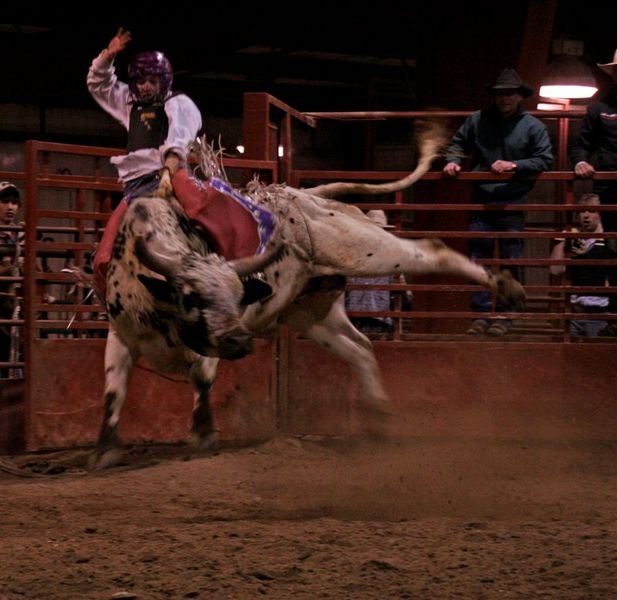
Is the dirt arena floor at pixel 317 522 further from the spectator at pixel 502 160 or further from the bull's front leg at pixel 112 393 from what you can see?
the spectator at pixel 502 160

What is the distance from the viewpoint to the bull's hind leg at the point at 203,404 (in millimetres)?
5105

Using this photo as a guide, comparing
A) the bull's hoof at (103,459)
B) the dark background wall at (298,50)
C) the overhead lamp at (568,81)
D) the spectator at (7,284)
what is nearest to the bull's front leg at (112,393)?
the bull's hoof at (103,459)

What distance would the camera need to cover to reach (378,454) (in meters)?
5.75

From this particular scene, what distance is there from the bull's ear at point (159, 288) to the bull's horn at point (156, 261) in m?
0.04

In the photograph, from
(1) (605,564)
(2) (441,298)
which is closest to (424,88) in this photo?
(2) (441,298)

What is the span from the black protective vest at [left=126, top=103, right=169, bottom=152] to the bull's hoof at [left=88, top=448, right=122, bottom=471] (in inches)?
58.0

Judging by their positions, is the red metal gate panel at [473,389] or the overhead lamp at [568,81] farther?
the overhead lamp at [568,81]

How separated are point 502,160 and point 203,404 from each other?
8.50 feet

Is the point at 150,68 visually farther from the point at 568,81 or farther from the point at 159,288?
the point at 568,81

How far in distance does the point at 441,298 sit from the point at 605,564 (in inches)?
209

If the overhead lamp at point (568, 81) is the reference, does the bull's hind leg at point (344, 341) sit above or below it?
below

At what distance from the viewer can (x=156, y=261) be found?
4621 millimetres

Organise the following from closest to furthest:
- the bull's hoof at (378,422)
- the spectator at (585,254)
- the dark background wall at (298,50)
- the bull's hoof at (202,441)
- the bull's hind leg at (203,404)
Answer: the bull's hind leg at (203,404), the bull's hoof at (202,441), the bull's hoof at (378,422), the spectator at (585,254), the dark background wall at (298,50)

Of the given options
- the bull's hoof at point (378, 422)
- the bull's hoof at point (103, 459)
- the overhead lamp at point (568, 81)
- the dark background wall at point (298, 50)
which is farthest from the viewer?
the overhead lamp at point (568, 81)
